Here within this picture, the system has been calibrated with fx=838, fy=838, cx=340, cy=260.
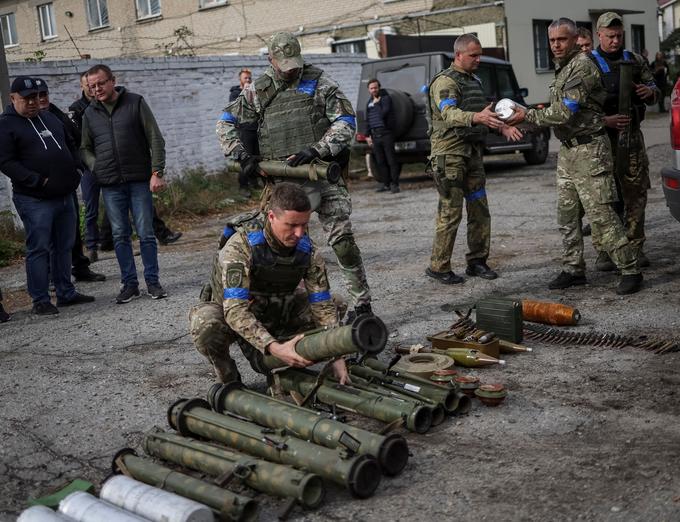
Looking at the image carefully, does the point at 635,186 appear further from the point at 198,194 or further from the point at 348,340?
the point at 198,194

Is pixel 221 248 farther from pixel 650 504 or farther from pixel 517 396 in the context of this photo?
pixel 650 504

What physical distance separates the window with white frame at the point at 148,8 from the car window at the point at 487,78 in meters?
17.2

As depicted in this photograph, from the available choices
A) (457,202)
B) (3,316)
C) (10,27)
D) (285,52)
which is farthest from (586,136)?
(10,27)

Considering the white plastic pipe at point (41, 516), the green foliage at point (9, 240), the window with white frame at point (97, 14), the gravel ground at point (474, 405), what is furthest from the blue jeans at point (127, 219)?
the window with white frame at point (97, 14)

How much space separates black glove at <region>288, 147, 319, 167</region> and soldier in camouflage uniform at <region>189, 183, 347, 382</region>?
37.6 inches

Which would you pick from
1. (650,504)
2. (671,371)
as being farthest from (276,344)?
(671,371)

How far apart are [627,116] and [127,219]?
4.20 m

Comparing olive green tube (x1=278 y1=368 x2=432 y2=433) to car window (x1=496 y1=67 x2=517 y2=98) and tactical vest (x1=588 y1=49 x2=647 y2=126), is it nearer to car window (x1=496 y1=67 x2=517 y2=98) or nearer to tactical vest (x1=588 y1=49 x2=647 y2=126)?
tactical vest (x1=588 y1=49 x2=647 y2=126)

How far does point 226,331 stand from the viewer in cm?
443

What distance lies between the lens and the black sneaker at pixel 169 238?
10.4 metres

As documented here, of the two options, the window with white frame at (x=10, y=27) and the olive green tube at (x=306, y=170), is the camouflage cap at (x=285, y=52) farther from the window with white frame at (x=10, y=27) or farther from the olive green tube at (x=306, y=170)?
the window with white frame at (x=10, y=27)

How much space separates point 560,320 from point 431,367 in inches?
55.2

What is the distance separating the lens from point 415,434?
13.1ft

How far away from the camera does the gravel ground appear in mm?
3355
